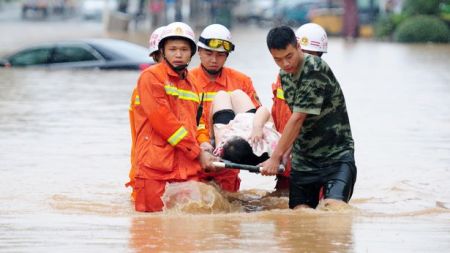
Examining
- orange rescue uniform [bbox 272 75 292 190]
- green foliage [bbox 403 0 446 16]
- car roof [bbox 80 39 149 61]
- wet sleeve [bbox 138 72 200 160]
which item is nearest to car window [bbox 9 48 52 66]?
car roof [bbox 80 39 149 61]

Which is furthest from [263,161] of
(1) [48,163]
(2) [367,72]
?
(2) [367,72]

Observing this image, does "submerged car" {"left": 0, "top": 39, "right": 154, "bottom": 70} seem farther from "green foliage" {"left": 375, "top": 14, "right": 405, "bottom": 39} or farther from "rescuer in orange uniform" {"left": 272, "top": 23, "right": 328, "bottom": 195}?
"green foliage" {"left": 375, "top": 14, "right": 405, "bottom": 39}

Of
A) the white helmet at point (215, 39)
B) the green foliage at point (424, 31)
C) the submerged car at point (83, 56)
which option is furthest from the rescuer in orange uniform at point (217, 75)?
the green foliage at point (424, 31)

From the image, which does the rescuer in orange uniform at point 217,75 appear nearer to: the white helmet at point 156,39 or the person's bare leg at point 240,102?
the person's bare leg at point 240,102

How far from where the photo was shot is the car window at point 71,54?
89.7ft

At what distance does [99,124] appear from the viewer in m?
18.5

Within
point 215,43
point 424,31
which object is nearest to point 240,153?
point 215,43

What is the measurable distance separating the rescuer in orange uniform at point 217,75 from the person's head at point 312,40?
2.11 feet

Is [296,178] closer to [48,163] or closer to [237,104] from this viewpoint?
[237,104]

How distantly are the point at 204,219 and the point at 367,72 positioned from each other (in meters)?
22.3

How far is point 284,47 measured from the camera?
941 centimetres

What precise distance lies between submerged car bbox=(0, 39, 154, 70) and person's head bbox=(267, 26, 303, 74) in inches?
669

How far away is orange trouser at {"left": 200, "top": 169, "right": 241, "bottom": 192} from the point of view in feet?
35.7

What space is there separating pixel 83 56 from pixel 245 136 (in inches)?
688
